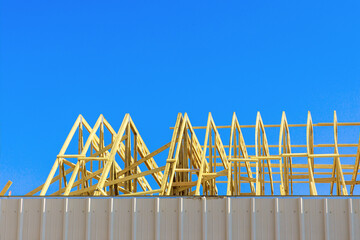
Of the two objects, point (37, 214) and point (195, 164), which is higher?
point (195, 164)

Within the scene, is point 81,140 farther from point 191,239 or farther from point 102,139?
point 191,239

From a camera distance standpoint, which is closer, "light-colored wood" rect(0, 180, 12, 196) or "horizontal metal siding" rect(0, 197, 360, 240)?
"horizontal metal siding" rect(0, 197, 360, 240)

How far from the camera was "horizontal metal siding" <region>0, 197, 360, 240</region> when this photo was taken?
17422 mm

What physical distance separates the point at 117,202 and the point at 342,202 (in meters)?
6.96

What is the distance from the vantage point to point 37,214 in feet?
62.0

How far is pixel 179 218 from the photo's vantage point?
59.4 ft

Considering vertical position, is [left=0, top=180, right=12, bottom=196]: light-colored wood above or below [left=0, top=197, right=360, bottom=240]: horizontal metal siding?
above

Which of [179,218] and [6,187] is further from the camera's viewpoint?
[6,187]

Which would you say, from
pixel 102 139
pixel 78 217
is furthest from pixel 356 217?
pixel 102 139

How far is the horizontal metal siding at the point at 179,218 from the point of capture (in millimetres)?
17422

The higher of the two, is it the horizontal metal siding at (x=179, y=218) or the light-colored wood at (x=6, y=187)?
the light-colored wood at (x=6, y=187)

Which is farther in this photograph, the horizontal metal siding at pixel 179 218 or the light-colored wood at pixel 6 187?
the light-colored wood at pixel 6 187

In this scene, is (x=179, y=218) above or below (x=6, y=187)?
below

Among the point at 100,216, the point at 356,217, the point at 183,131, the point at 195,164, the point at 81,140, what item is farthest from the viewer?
the point at 195,164
